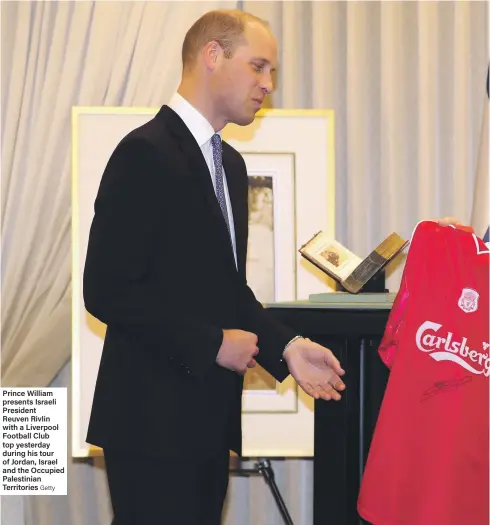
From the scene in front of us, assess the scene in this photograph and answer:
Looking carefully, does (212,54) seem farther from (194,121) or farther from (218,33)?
(194,121)

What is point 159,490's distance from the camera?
1.57 metres

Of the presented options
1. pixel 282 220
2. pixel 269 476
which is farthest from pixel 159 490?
pixel 282 220

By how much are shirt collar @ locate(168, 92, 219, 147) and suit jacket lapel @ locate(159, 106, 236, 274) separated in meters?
0.04

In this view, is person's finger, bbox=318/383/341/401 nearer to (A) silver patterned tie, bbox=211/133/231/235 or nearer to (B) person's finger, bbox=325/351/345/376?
(B) person's finger, bbox=325/351/345/376

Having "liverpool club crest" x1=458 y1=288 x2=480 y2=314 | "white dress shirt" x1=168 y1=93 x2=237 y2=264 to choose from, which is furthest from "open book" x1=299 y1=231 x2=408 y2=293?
"white dress shirt" x1=168 y1=93 x2=237 y2=264

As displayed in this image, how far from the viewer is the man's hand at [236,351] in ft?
5.16

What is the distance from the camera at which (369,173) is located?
320 centimetres

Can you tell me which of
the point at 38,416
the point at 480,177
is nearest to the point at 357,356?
the point at 480,177

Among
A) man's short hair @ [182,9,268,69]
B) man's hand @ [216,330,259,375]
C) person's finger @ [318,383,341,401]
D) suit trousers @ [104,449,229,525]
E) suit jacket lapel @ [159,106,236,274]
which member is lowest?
suit trousers @ [104,449,229,525]

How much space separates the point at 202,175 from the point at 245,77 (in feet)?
0.97

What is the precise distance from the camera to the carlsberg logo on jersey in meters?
1.81

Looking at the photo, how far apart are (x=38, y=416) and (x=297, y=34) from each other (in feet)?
5.94

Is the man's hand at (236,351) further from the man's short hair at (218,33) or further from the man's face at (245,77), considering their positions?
the man's short hair at (218,33)

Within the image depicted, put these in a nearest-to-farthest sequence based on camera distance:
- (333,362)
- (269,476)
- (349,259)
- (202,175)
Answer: (202,175) < (333,362) < (349,259) < (269,476)
